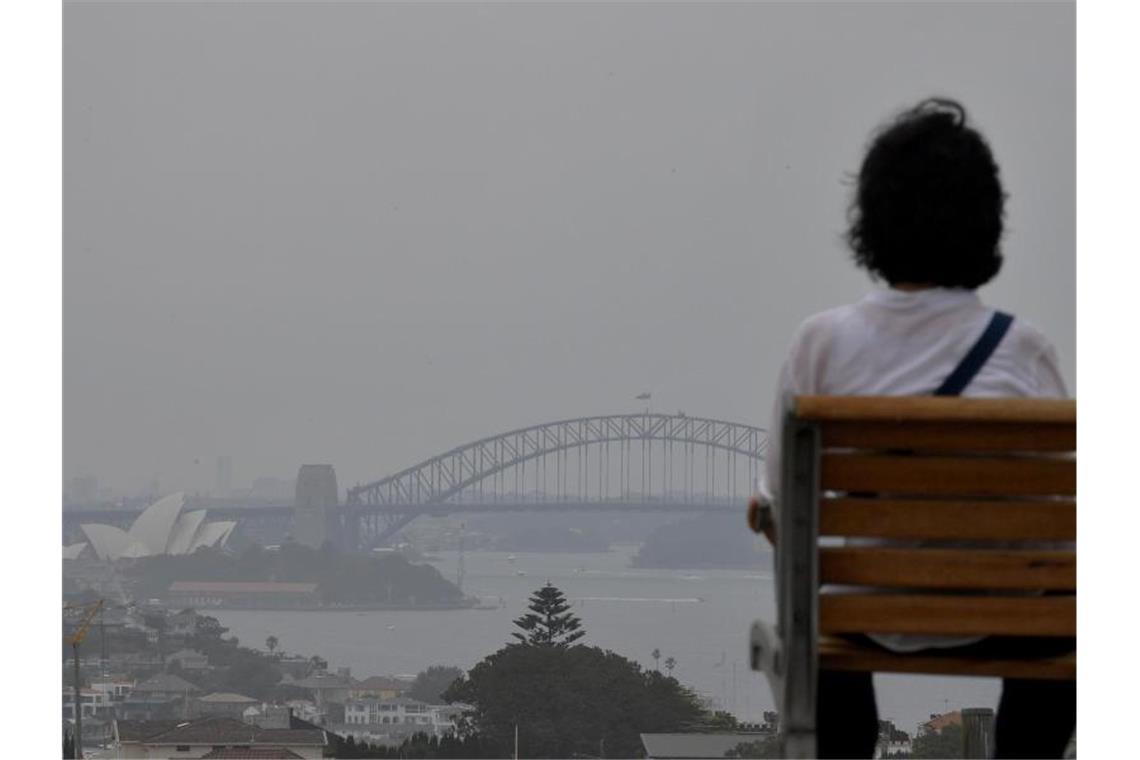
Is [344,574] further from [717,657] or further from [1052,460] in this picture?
[1052,460]

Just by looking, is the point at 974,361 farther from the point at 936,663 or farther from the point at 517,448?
the point at 517,448

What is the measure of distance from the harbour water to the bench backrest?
20113 millimetres

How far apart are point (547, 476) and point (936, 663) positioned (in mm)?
30777

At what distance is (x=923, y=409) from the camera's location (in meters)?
1.28

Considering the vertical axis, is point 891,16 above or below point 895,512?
above

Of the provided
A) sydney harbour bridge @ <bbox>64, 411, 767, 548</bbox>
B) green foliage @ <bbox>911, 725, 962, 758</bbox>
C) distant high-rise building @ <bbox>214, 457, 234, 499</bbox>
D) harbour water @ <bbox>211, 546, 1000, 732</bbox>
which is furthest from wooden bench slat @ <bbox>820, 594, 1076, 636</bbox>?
distant high-rise building @ <bbox>214, 457, 234, 499</bbox>

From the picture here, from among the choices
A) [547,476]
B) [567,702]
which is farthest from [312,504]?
[567,702]

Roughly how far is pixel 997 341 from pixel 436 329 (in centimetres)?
3940

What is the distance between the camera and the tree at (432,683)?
82.5ft

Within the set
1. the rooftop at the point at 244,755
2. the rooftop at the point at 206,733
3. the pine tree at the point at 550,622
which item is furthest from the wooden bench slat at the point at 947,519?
the pine tree at the point at 550,622

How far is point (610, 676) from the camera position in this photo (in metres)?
22.3

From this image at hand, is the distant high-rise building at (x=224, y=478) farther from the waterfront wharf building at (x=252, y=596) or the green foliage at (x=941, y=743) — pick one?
the green foliage at (x=941, y=743)

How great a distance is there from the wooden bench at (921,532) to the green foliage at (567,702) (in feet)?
57.5

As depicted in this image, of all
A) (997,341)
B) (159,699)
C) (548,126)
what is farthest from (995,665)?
(548,126)
